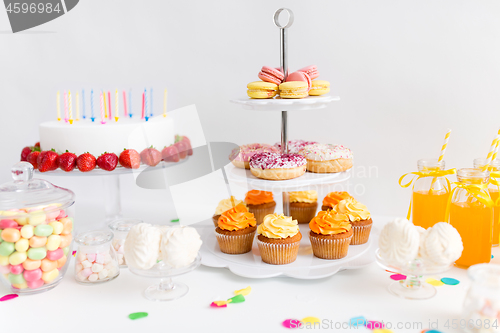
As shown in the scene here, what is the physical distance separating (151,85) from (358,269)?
6.78 ft

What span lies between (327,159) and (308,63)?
3.63 ft

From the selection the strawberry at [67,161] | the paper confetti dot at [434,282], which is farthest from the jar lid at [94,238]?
the paper confetti dot at [434,282]

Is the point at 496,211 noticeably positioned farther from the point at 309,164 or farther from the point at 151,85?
the point at 151,85

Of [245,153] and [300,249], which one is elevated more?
[245,153]

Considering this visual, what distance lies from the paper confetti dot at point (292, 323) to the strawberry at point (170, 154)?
1.11 meters

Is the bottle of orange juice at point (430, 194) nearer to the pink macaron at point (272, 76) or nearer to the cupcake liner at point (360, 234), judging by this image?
the cupcake liner at point (360, 234)

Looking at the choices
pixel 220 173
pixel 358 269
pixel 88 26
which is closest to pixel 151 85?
pixel 88 26

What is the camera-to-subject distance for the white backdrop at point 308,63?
291 cm

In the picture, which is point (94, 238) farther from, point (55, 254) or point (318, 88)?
point (318, 88)

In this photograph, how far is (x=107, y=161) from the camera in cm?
230

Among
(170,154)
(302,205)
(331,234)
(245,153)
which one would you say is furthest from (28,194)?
(302,205)

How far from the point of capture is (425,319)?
5.55 ft

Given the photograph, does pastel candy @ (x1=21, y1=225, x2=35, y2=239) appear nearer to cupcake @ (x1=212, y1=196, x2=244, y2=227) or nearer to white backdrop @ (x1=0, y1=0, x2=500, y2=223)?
cupcake @ (x1=212, y1=196, x2=244, y2=227)

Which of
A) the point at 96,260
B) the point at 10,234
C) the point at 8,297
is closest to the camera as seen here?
the point at 10,234
